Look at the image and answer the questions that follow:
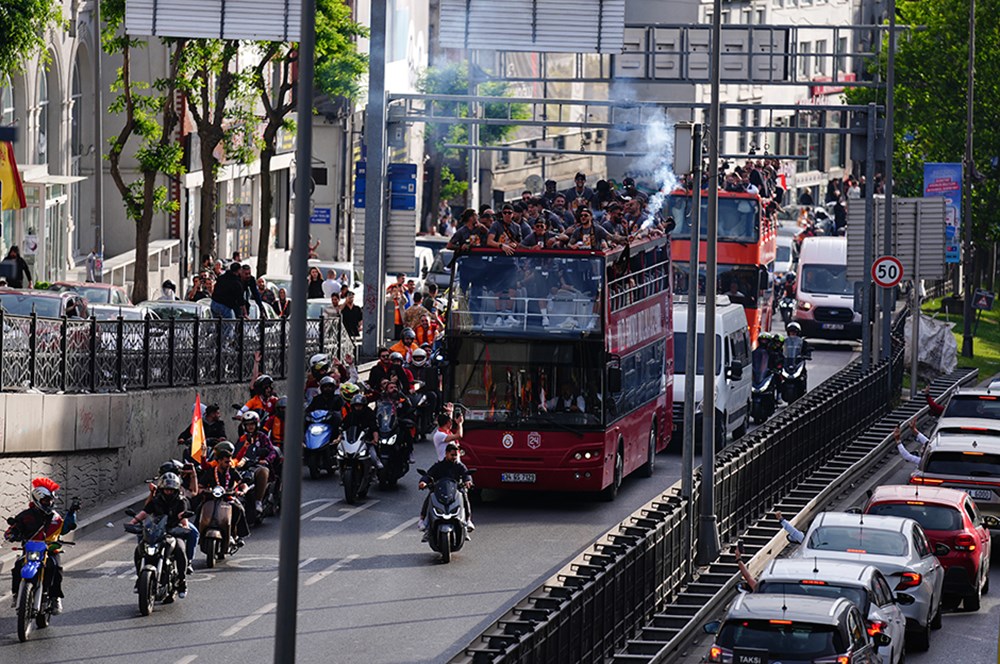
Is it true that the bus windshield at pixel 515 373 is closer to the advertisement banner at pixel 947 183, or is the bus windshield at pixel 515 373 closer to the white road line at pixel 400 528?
the white road line at pixel 400 528

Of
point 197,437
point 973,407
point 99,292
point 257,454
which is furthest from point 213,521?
point 973,407

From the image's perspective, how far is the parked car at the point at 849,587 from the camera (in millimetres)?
19594

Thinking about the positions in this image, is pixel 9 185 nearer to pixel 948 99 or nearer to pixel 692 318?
pixel 692 318

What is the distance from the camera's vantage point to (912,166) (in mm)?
73625

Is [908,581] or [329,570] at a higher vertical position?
[908,581]

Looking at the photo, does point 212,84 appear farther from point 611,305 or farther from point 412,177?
point 611,305

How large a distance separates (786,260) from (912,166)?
7336mm

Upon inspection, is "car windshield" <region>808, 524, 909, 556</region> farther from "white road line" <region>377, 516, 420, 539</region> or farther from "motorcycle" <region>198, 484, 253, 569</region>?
"motorcycle" <region>198, 484, 253, 569</region>

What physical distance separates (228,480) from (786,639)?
9302 millimetres

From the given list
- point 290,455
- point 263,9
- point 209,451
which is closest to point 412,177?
point 263,9

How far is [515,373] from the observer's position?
95.1ft

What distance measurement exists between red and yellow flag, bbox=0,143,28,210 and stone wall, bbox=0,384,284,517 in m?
3.36

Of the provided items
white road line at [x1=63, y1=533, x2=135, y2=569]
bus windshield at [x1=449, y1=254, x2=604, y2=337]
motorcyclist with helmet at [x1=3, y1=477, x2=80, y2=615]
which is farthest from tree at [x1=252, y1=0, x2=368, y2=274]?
motorcyclist with helmet at [x1=3, y1=477, x2=80, y2=615]

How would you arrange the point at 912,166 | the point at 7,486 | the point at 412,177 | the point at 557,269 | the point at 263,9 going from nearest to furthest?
the point at 7,486 → the point at 557,269 → the point at 263,9 → the point at 412,177 → the point at 912,166
